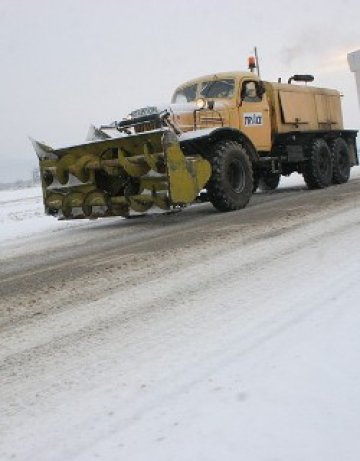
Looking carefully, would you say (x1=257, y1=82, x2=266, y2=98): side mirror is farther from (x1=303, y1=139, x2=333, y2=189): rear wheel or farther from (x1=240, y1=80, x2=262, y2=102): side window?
(x1=303, y1=139, x2=333, y2=189): rear wheel

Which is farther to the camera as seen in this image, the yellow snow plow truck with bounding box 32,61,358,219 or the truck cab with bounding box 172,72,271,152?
the truck cab with bounding box 172,72,271,152

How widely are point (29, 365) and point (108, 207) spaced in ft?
18.3

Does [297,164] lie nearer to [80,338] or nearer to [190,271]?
[190,271]

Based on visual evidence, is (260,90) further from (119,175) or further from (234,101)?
(119,175)

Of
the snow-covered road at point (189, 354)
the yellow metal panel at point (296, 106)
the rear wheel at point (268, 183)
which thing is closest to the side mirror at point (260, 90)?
the yellow metal panel at point (296, 106)

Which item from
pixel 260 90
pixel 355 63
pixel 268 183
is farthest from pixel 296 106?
pixel 355 63

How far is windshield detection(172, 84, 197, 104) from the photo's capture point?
10.2 metres

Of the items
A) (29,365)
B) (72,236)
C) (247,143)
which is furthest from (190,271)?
(247,143)

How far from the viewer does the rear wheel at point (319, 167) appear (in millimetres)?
11797

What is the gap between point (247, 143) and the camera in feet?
31.3

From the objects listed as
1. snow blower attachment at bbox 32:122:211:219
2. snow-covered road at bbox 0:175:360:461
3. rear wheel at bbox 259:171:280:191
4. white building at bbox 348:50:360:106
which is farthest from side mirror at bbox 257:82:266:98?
white building at bbox 348:50:360:106

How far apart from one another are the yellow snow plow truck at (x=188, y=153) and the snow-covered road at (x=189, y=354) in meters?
2.25

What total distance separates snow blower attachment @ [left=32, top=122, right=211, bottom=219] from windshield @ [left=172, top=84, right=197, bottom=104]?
2039 millimetres

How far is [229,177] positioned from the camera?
29.1 feet
